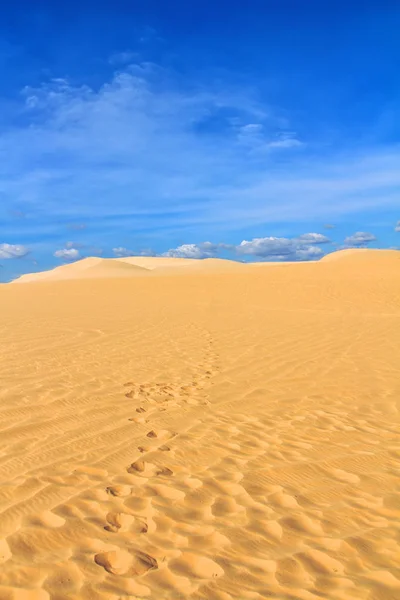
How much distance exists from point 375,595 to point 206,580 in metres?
0.96

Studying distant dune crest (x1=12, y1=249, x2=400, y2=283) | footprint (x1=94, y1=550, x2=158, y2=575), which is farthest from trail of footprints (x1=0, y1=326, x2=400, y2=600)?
distant dune crest (x1=12, y1=249, x2=400, y2=283)

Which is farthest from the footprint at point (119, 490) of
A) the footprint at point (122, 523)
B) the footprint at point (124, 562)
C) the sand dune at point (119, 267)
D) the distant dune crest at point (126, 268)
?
the sand dune at point (119, 267)

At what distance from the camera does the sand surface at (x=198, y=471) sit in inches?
111

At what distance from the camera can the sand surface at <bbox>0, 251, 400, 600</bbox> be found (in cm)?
282

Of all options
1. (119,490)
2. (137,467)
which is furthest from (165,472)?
(119,490)

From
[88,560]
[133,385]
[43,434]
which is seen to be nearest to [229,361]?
[133,385]

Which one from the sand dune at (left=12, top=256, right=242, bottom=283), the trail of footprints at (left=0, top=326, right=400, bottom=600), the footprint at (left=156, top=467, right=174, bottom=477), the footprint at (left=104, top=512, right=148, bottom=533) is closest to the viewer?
the trail of footprints at (left=0, top=326, right=400, bottom=600)

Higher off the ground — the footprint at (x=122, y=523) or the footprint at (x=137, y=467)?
the footprint at (x=137, y=467)

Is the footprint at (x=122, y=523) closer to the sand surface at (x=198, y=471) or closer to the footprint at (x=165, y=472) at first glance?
the sand surface at (x=198, y=471)

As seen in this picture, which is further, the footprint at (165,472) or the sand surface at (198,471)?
the footprint at (165,472)

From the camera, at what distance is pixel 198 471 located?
426 centimetres

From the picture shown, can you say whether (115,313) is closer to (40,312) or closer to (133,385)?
(40,312)

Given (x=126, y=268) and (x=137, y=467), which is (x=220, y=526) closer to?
(x=137, y=467)

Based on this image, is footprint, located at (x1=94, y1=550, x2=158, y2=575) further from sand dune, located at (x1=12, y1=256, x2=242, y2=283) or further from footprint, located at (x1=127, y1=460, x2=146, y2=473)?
Answer: sand dune, located at (x1=12, y1=256, x2=242, y2=283)
